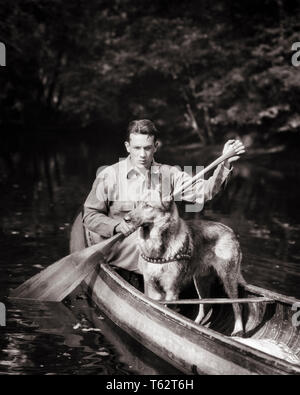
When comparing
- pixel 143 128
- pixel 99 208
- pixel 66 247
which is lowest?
pixel 66 247

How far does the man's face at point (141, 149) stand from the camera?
610 centimetres

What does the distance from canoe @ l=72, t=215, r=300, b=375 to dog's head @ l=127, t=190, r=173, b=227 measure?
744mm

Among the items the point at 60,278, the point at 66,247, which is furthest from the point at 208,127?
the point at 60,278

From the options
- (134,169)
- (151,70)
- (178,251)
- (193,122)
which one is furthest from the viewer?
(151,70)

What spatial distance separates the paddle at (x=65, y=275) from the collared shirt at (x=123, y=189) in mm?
252

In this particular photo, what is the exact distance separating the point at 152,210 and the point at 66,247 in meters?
5.05

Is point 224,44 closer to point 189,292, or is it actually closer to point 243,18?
point 243,18

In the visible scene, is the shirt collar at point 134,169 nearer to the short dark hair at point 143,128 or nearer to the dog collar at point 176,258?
the short dark hair at point 143,128

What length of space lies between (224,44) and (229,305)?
2218 centimetres

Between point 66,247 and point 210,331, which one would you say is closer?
point 210,331

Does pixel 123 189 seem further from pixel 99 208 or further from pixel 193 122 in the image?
pixel 193 122

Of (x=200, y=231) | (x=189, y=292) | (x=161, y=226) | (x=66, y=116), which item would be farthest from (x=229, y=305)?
(x=66, y=116)

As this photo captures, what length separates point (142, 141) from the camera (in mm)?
6113

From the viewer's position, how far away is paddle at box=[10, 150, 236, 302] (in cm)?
662
